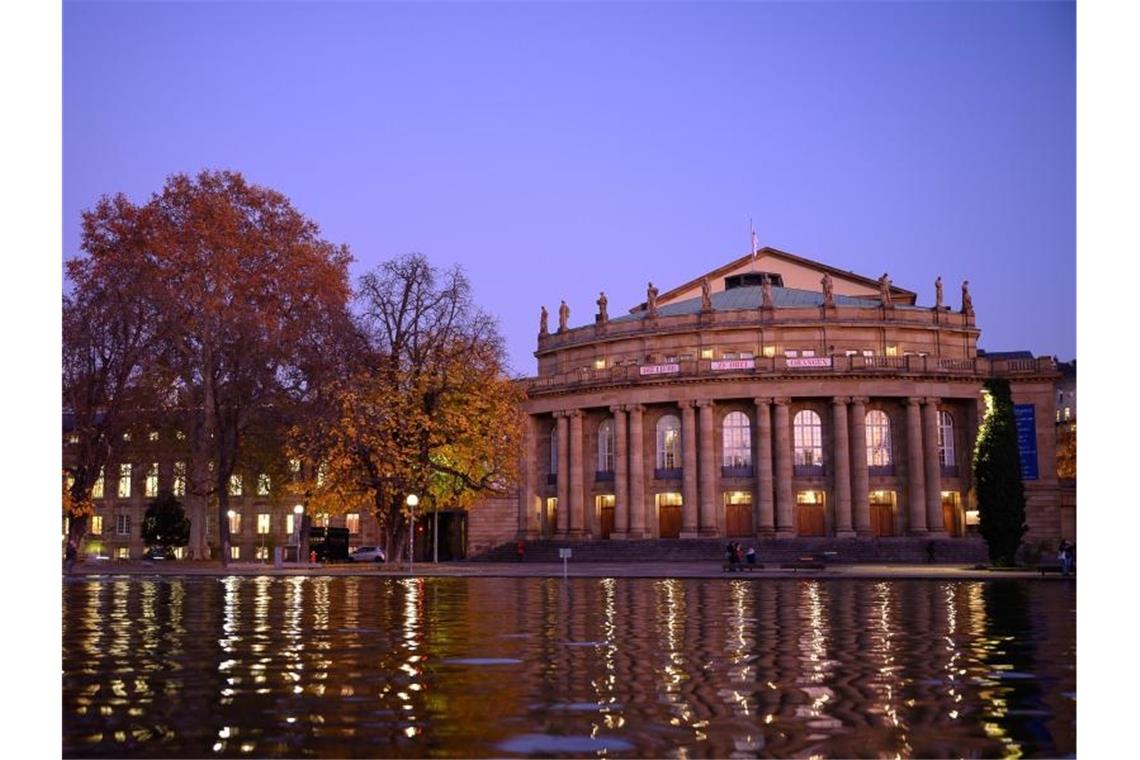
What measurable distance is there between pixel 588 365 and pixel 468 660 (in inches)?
2800

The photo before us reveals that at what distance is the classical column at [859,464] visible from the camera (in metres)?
76.4

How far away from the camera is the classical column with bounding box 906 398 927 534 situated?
7581 cm

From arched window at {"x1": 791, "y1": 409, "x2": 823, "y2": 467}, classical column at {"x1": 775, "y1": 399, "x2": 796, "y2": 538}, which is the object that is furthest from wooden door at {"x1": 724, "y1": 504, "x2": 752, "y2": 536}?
arched window at {"x1": 791, "y1": 409, "x2": 823, "y2": 467}

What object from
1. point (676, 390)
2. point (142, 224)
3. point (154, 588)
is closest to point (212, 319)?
point (142, 224)

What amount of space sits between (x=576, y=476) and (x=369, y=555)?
48.2 ft

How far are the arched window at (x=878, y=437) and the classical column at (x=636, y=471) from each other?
1450 centimetres

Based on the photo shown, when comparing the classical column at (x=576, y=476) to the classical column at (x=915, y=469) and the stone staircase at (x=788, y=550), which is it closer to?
the stone staircase at (x=788, y=550)

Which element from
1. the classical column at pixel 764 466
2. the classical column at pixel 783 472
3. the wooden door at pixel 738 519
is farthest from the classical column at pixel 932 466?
the wooden door at pixel 738 519

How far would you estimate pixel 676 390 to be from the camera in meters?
79.4

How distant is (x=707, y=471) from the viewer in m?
78.2

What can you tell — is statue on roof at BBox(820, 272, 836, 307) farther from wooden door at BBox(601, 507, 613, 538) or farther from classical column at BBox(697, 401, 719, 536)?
wooden door at BBox(601, 507, 613, 538)

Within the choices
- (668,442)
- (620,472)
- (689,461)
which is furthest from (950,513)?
(620,472)
